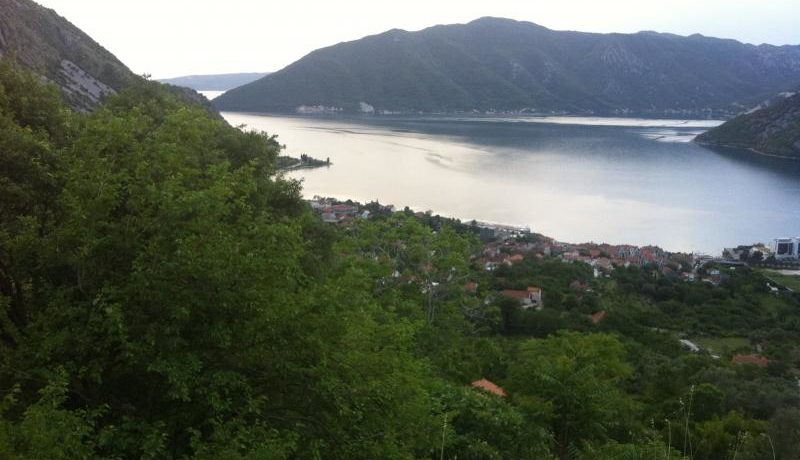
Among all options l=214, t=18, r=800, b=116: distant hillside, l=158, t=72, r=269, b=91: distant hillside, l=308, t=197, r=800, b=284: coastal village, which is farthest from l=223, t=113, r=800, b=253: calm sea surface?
l=158, t=72, r=269, b=91: distant hillside

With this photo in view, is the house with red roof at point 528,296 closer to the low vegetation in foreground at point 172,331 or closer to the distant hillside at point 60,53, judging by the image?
the distant hillside at point 60,53

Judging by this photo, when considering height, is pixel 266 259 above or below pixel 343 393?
above

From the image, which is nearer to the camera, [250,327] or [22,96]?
[250,327]

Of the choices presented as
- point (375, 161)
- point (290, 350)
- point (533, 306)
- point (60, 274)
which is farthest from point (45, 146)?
point (375, 161)

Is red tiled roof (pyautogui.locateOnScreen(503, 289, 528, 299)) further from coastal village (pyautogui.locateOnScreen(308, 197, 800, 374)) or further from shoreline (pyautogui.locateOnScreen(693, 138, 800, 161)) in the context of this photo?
shoreline (pyautogui.locateOnScreen(693, 138, 800, 161))

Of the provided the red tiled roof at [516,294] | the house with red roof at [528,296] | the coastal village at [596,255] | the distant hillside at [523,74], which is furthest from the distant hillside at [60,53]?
the distant hillside at [523,74]

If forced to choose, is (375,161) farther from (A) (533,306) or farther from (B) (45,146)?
(B) (45,146)

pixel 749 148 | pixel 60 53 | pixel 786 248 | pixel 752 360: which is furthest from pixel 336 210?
pixel 749 148
